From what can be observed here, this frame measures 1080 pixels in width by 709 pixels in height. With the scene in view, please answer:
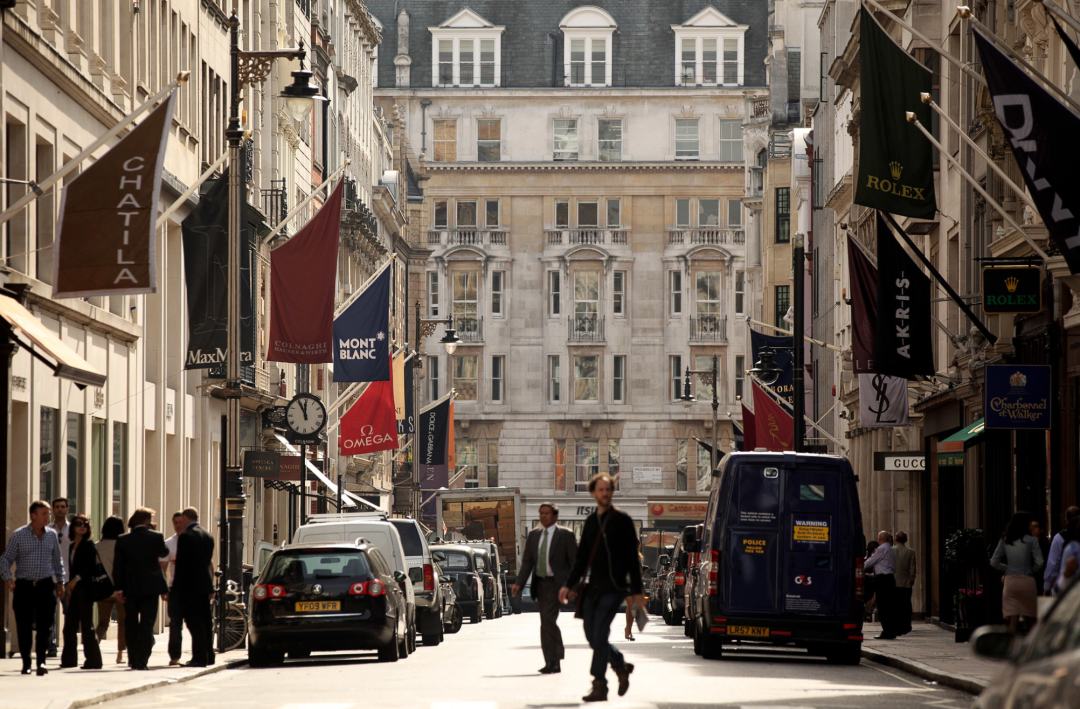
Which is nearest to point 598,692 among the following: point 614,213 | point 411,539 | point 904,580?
point 411,539

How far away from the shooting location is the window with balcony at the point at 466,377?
A: 94500mm

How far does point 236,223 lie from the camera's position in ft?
81.2

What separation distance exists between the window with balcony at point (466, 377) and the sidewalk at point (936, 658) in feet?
204

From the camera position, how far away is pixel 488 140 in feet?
313

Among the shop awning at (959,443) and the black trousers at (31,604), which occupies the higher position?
the shop awning at (959,443)

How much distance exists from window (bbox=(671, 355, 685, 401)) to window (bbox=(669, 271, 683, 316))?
222 cm

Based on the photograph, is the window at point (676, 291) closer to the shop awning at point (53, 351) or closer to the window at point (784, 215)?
the window at point (784, 215)

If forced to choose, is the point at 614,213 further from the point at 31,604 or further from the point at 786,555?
the point at 31,604

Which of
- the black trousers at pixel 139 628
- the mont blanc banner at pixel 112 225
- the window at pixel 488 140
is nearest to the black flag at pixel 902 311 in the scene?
the black trousers at pixel 139 628

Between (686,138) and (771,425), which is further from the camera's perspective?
(686,138)

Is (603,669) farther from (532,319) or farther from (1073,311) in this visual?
(532,319)

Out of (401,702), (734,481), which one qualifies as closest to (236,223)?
(734,481)

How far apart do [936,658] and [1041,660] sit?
56.0 feet

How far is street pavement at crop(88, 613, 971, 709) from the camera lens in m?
16.0
